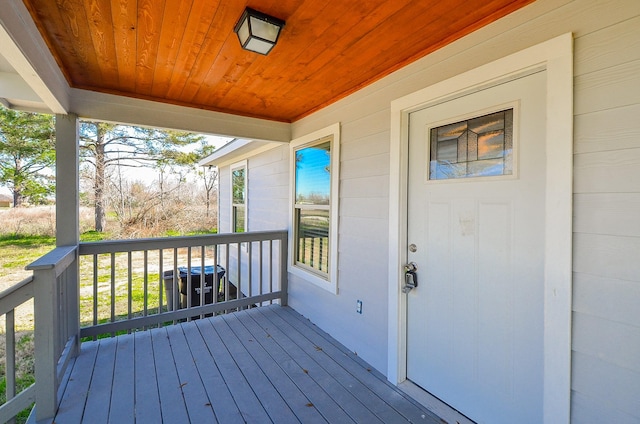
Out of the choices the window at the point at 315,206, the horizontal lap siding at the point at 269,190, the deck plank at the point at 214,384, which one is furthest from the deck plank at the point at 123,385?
the horizontal lap siding at the point at 269,190

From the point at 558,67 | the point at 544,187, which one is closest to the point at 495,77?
the point at 558,67

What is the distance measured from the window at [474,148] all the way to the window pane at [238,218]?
500 cm

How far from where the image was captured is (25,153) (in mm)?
8547

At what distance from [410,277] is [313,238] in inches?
59.0

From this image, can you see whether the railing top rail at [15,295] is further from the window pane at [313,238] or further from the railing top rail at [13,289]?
the window pane at [313,238]

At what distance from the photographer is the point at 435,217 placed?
2.03 metres

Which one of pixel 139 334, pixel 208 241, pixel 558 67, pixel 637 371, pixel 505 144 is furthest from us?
pixel 208 241

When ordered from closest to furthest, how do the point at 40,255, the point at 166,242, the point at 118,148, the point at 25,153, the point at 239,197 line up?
the point at 166,242, the point at 239,197, the point at 25,153, the point at 40,255, the point at 118,148

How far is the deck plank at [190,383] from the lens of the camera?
6.22ft

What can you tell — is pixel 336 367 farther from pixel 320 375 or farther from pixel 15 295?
pixel 15 295

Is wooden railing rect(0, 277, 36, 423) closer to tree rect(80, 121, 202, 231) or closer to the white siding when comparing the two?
the white siding

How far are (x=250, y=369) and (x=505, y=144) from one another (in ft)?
7.98

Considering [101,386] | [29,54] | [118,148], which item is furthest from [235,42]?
[118,148]

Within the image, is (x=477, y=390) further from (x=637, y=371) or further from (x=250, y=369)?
(x=250, y=369)
